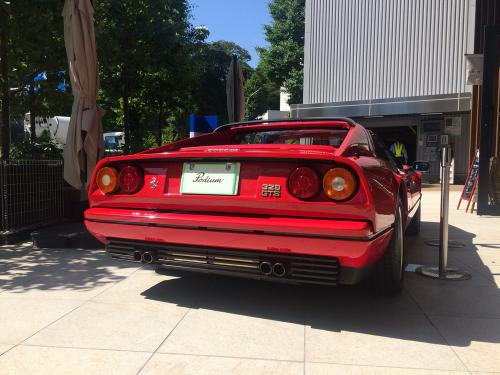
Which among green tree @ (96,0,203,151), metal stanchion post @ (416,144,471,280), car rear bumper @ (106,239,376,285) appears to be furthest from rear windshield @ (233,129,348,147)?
green tree @ (96,0,203,151)

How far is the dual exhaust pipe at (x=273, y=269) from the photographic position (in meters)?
2.92

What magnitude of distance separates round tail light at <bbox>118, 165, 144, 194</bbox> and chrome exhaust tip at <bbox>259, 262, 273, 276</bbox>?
1.06 meters

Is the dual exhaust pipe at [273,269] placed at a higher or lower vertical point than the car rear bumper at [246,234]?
lower

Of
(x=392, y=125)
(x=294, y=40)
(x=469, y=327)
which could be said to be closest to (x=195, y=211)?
(x=469, y=327)

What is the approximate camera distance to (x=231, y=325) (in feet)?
10.0

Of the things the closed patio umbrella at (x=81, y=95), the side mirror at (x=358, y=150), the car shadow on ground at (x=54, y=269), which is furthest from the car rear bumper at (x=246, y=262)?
the closed patio umbrella at (x=81, y=95)

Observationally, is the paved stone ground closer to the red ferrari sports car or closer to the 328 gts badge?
the red ferrari sports car

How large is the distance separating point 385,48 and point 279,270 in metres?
20.3

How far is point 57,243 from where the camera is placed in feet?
18.4

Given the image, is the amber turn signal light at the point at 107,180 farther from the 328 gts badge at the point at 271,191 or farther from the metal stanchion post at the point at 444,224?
the metal stanchion post at the point at 444,224

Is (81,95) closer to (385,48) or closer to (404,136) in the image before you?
(385,48)

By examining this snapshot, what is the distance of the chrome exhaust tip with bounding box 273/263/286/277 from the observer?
9.57 feet

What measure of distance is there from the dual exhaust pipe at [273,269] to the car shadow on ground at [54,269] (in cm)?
175

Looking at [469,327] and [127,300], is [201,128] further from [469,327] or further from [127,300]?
[469,327]
